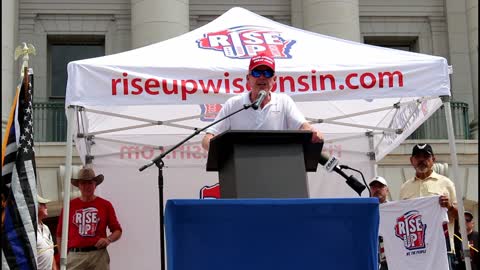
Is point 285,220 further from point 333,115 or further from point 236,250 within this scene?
point 333,115

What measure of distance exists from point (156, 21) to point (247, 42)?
1096 centimetres

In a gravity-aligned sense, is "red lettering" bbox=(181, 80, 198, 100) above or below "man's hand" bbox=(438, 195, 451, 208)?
above

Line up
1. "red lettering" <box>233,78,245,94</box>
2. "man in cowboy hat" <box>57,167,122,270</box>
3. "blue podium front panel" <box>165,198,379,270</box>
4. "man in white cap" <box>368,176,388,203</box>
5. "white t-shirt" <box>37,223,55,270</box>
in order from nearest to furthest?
"blue podium front panel" <box>165,198,379,270</box>, "red lettering" <box>233,78,245,94</box>, "white t-shirt" <box>37,223,55,270</box>, "man in cowboy hat" <box>57,167,122,270</box>, "man in white cap" <box>368,176,388,203</box>

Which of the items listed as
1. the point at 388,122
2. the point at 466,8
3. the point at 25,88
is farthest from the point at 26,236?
the point at 466,8

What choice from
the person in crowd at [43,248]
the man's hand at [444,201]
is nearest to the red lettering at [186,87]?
the person in crowd at [43,248]

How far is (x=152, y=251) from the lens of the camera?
9.66 meters

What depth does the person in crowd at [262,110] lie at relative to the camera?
17.1 feet

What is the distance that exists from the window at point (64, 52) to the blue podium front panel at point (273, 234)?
15.6 meters

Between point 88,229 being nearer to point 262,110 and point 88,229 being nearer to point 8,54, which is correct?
point 262,110

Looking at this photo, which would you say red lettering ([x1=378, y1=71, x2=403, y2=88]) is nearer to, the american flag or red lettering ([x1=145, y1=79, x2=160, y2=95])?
red lettering ([x1=145, y1=79, x2=160, y2=95])

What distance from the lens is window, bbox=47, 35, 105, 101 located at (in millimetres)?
19453

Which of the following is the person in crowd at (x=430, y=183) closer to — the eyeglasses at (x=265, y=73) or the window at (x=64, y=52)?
the eyeglasses at (x=265, y=73)

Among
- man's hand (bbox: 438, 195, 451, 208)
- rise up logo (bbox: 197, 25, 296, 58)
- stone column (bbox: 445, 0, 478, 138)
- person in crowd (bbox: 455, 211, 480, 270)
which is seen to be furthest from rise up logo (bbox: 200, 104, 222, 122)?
stone column (bbox: 445, 0, 478, 138)

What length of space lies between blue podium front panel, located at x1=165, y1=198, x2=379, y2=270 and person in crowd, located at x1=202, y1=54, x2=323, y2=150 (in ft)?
3.31
